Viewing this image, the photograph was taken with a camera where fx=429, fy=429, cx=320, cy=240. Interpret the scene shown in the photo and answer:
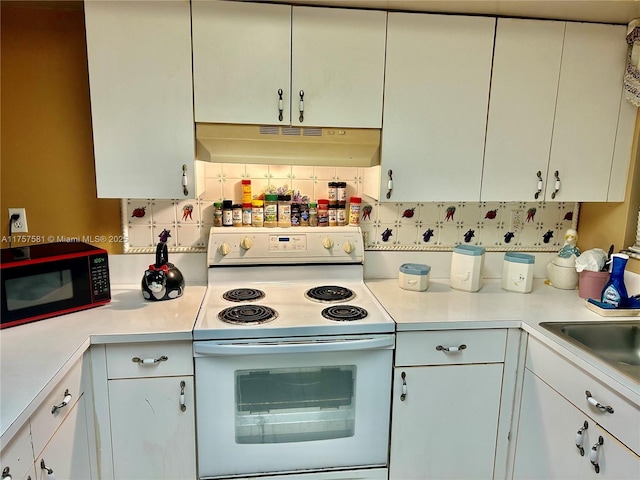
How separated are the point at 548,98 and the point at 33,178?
2.31 m

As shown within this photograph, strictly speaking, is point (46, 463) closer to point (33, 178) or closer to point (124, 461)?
point (124, 461)

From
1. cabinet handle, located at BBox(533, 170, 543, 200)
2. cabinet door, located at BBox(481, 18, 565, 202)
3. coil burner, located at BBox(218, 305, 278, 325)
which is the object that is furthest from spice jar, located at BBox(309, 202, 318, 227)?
cabinet handle, located at BBox(533, 170, 543, 200)

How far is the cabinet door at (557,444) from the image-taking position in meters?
1.31

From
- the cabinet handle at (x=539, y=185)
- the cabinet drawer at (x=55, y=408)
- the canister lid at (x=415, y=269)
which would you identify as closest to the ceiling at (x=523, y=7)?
the cabinet handle at (x=539, y=185)

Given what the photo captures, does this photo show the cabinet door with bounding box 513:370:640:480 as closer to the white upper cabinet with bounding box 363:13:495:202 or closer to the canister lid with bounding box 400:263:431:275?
the canister lid with bounding box 400:263:431:275

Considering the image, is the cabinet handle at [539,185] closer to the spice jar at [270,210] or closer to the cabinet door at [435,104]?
the cabinet door at [435,104]

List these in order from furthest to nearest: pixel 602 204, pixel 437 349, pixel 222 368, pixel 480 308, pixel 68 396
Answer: pixel 602 204, pixel 480 308, pixel 437 349, pixel 222 368, pixel 68 396

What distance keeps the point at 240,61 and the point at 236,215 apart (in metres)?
0.69

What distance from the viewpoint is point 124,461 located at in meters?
1.62

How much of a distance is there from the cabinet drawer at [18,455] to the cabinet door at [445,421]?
122cm

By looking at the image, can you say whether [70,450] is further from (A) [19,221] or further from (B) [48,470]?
(A) [19,221]

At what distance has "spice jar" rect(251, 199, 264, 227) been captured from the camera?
2057 mm

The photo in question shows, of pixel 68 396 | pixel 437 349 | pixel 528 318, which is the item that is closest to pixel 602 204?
pixel 528 318

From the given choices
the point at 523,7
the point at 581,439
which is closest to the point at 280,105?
the point at 523,7
